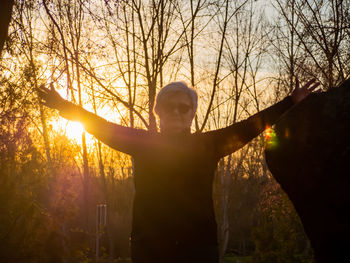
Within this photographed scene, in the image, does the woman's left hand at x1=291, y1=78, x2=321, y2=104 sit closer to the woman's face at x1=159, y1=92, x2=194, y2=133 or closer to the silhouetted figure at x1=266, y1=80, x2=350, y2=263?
the silhouetted figure at x1=266, y1=80, x2=350, y2=263

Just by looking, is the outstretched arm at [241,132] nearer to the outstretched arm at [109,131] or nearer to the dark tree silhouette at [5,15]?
the outstretched arm at [109,131]

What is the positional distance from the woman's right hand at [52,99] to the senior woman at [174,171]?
Result: 0.08 meters

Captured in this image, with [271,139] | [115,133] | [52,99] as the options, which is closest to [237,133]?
[271,139]

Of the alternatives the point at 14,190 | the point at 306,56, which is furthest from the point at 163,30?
the point at 14,190

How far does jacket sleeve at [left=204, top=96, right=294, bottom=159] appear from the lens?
2.52m

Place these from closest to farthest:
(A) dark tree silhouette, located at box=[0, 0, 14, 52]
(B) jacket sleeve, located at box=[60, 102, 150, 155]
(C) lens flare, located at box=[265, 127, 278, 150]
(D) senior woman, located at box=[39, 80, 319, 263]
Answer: (D) senior woman, located at box=[39, 80, 319, 263] → (B) jacket sleeve, located at box=[60, 102, 150, 155] → (C) lens flare, located at box=[265, 127, 278, 150] → (A) dark tree silhouette, located at box=[0, 0, 14, 52]

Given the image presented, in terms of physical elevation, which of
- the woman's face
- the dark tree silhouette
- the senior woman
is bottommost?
the senior woman

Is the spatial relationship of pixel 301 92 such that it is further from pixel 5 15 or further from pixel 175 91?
pixel 5 15

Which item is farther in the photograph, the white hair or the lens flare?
the lens flare

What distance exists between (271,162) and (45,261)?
480 inches

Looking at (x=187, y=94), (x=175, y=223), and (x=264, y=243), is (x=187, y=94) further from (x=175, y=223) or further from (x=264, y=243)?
(x=264, y=243)

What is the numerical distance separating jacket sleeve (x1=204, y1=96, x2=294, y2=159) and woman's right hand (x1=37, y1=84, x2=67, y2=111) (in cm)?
102

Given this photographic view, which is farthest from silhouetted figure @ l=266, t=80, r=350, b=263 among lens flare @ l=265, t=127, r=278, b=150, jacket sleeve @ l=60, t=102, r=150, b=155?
jacket sleeve @ l=60, t=102, r=150, b=155

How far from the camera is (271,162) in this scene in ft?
9.19
